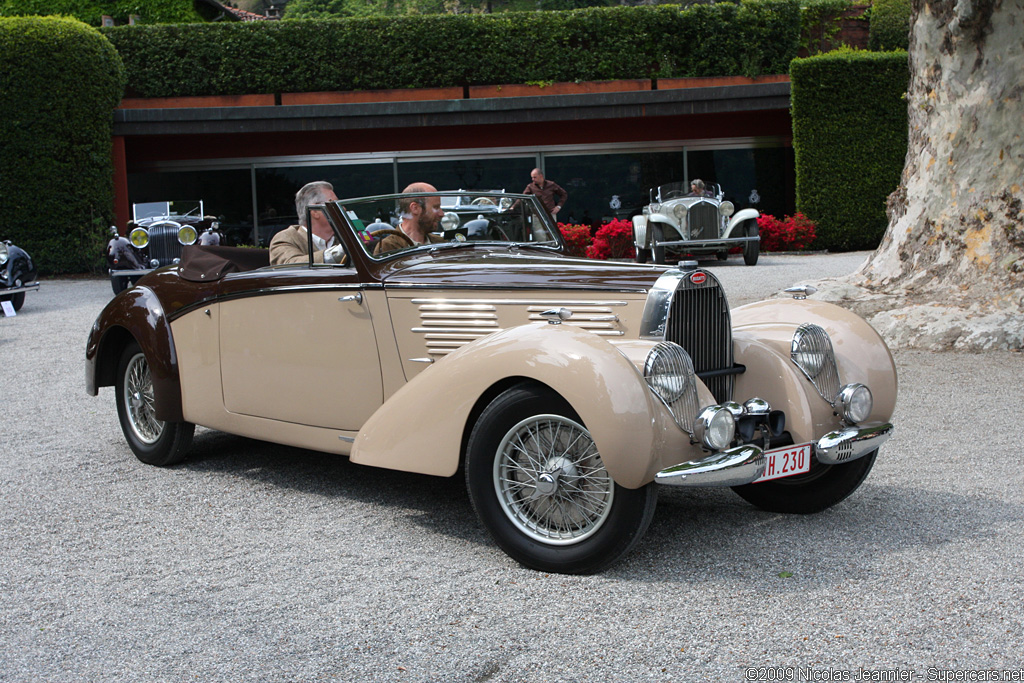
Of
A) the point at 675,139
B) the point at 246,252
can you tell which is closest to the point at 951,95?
the point at 246,252

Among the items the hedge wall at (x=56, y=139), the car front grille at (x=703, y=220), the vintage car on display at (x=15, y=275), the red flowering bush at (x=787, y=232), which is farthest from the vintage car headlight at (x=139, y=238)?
the red flowering bush at (x=787, y=232)

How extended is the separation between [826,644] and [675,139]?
19.9 meters

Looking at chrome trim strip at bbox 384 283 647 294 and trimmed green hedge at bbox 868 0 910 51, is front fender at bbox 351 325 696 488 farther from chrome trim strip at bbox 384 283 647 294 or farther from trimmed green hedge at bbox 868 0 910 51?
trimmed green hedge at bbox 868 0 910 51

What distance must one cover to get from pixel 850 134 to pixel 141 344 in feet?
56.3

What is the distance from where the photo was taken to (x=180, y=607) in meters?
3.19

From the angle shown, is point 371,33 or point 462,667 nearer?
point 462,667

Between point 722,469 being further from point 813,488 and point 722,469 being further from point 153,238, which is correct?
point 153,238

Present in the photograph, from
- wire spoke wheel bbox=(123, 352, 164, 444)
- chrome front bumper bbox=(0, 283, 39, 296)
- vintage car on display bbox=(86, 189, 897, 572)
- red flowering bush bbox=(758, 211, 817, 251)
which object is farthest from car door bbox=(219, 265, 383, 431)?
red flowering bush bbox=(758, 211, 817, 251)

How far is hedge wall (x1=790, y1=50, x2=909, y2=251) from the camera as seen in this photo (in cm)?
1894

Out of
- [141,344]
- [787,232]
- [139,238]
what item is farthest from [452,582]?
[787,232]

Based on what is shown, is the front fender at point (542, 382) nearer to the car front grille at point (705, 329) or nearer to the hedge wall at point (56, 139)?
→ the car front grille at point (705, 329)

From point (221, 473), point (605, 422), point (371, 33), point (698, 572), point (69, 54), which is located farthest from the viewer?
point (371, 33)

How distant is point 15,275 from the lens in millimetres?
12711

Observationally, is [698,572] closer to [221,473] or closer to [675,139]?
[221,473]
